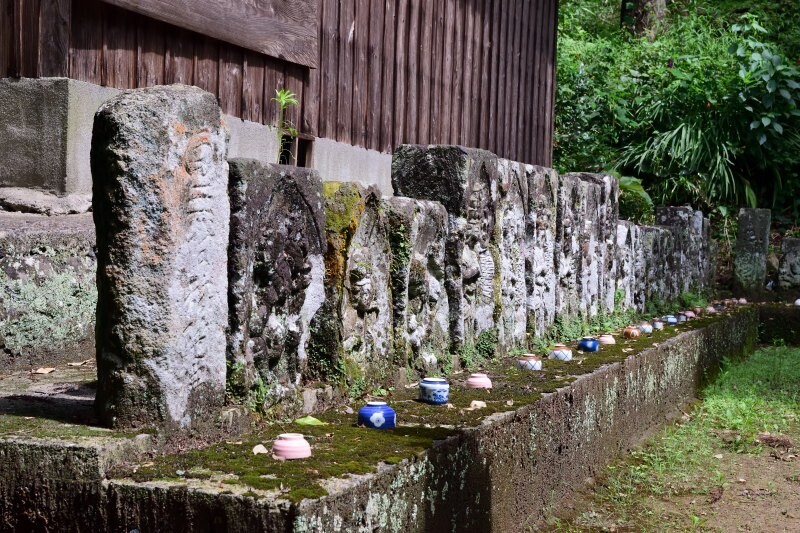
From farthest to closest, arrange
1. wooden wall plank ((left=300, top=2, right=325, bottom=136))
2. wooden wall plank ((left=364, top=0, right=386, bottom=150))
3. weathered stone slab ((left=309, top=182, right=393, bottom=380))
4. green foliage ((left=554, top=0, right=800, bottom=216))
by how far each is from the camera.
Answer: green foliage ((left=554, top=0, right=800, bottom=216))
wooden wall plank ((left=364, top=0, right=386, bottom=150))
wooden wall plank ((left=300, top=2, right=325, bottom=136))
weathered stone slab ((left=309, top=182, right=393, bottom=380))

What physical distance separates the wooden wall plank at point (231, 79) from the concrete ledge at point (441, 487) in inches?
114

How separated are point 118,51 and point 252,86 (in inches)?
54.4

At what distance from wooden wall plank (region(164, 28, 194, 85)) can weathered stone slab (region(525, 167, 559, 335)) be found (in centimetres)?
211

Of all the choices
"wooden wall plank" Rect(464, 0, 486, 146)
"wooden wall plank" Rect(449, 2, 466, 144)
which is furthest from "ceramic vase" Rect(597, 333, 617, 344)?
"wooden wall plank" Rect(464, 0, 486, 146)

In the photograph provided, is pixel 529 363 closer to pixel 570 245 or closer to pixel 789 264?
pixel 570 245

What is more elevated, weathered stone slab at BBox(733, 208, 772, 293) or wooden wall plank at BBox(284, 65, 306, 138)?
wooden wall plank at BBox(284, 65, 306, 138)

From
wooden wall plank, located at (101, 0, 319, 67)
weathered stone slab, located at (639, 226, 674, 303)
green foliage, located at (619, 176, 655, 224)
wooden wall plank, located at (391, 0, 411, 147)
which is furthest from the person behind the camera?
green foliage, located at (619, 176, 655, 224)

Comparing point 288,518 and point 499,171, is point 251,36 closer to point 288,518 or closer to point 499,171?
point 499,171

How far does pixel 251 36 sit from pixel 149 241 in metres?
3.92

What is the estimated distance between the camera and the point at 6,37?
16.1ft

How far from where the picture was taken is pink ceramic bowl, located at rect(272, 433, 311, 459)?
2.81 meters

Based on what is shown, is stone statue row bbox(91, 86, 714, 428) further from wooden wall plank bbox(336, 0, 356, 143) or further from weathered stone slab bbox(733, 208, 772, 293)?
weathered stone slab bbox(733, 208, 772, 293)

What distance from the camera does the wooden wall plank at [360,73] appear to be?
798 centimetres

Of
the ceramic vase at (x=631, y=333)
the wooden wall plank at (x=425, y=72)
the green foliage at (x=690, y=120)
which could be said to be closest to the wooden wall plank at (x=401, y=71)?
the wooden wall plank at (x=425, y=72)
